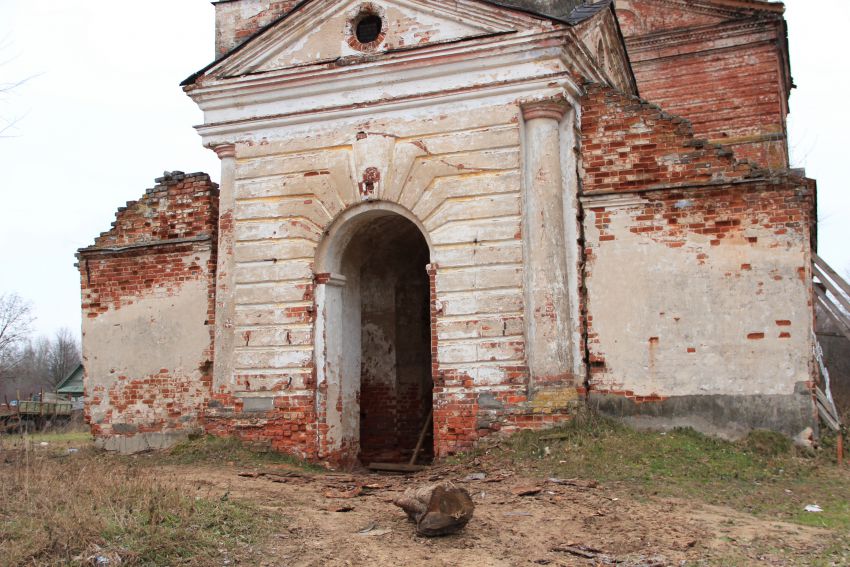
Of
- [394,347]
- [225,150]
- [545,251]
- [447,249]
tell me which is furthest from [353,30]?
[394,347]

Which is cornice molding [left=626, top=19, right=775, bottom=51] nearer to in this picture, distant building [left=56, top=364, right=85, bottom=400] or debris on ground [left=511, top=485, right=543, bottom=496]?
debris on ground [left=511, top=485, right=543, bottom=496]

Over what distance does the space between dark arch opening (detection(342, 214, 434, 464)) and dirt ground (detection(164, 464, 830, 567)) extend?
3952 millimetres

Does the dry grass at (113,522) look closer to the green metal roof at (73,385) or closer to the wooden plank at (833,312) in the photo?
the wooden plank at (833,312)

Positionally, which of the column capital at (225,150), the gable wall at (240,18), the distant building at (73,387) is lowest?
the distant building at (73,387)

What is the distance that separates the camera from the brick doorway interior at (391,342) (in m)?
11.3

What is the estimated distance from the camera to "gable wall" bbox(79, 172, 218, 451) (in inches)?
449

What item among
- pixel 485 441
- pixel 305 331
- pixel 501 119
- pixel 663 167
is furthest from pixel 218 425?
pixel 663 167

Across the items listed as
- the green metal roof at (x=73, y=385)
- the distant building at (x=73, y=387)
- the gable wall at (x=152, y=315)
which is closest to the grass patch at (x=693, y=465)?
the gable wall at (x=152, y=315)

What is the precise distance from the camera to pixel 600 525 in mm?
6469

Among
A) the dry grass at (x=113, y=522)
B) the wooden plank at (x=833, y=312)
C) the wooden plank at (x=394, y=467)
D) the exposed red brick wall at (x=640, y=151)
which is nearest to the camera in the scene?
the dry grass at (x=113, y=522)

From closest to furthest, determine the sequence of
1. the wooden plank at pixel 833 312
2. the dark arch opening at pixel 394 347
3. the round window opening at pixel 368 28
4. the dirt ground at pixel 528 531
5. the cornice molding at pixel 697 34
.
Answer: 1. the dirt ground at pixel 528 531
2. the wooden plank at pixel 833 312
3. the round window opening at pixel 368 28
4. the dark arch opening at pixel 394 347
5. the cornice molding at pixel 697 34

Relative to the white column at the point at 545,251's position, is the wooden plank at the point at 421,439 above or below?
below

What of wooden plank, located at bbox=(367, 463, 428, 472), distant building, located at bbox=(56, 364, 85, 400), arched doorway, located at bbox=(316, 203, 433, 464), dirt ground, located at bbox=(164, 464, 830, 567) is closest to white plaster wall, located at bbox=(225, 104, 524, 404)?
arched doorway, located at bbox=(316, 203, 433, 464)

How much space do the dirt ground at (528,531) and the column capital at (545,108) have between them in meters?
4.23
